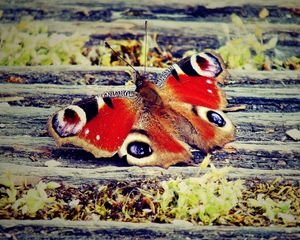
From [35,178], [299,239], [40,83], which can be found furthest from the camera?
[40,83]

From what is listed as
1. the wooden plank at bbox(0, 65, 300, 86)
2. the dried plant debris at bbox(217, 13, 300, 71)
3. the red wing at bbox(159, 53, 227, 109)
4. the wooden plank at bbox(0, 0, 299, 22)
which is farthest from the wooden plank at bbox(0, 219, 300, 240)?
the wooden plank at bbox(0, 0, 299, 22)

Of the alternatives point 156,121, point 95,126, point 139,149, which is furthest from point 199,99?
point 95,126

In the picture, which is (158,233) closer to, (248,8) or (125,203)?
(125,203)

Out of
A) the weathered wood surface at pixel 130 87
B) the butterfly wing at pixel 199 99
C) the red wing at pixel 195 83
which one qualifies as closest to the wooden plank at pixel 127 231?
the weathered wood surface at pixel 130 87

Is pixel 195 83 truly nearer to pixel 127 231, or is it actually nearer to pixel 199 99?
pixel 199 99

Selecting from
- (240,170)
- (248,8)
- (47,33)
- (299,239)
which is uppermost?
(248,8)

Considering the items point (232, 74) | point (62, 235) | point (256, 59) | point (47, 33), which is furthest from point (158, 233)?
point (47, 33)

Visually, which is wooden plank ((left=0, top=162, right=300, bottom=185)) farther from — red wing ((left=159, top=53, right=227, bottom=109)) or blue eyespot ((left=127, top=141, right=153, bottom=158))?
red wing ((left=159, top=53, right=227, bottom=109))
